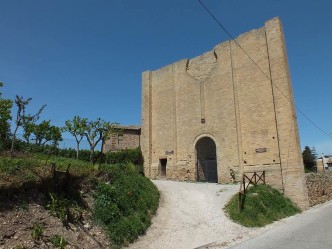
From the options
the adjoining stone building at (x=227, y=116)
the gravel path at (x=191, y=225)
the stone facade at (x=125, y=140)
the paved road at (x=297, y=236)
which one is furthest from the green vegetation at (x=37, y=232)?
the stone facade at (x=125, y=140)

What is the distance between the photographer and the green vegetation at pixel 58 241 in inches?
264

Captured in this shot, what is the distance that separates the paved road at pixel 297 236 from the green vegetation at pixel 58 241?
4554 millimetres

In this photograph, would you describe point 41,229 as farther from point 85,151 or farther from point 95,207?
point 85,151

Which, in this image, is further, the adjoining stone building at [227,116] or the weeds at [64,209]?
the adjoining stone building at [227,116]

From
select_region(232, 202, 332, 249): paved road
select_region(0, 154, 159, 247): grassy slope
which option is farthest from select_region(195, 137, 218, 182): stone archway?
select_region(0, 154, 159, 247): grassy slope

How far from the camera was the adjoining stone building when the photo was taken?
16906 mm

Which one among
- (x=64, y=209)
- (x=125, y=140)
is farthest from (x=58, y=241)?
(x=125, y=140)

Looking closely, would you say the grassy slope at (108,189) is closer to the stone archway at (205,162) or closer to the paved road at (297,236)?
the paved road at (297,236)

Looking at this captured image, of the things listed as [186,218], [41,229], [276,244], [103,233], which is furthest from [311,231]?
[41,229]

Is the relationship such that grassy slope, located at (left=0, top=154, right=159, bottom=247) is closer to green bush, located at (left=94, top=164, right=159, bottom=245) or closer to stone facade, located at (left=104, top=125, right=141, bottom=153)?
green bush, located at (left=94, top=164, right=159, bottom=245)

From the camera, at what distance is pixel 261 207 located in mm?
12930

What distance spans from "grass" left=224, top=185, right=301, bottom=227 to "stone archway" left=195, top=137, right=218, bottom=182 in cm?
572

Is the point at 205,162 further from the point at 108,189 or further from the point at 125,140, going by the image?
the point at 108,189

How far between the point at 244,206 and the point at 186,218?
3.17 meters
